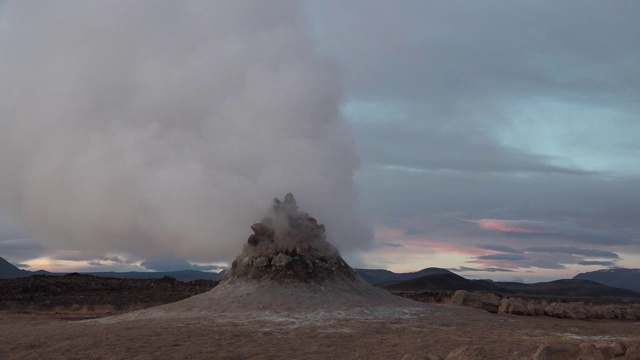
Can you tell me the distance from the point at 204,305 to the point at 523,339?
9566 mm

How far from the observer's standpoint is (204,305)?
20.4 metres

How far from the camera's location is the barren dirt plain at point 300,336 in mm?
14164

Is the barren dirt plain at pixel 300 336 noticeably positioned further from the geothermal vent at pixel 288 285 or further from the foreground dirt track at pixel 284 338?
the geothermal vent at pixel 288 285

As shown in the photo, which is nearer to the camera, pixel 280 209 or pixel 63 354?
pixel 63 354

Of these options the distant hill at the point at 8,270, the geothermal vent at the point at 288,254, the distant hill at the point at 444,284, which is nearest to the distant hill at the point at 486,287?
the distant hill at the point at 444,284

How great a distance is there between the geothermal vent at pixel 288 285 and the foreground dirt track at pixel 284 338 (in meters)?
0.85

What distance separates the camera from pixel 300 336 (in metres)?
16.3

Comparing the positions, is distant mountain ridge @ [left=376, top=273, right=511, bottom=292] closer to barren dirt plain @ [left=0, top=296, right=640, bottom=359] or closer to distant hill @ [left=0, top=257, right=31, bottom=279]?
barren dirt plain @ [left=0, top=296, right=640, bottom=359]

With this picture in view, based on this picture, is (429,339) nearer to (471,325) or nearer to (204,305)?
(471,325)

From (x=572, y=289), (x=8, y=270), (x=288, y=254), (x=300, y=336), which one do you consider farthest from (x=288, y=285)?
(x=8, y=270)

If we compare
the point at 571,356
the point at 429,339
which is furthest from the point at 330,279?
the point at 571,356

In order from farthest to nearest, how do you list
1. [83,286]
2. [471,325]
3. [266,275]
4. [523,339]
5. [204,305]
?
[83,286] → [266,275] → [204,305] → [471,325] → [523,339]

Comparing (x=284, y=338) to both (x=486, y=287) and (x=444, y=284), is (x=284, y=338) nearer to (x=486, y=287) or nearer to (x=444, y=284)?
(x=444, y=284)

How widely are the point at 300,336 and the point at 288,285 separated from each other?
5.11 metres
